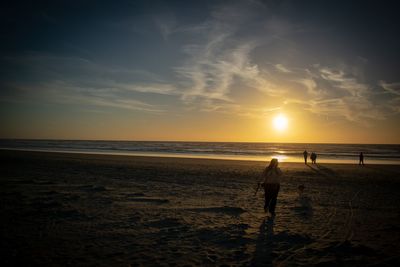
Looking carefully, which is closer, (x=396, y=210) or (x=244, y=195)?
(x=396, y=210)

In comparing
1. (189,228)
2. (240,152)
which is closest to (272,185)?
(189,228)

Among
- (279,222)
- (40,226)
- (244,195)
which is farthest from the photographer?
(244,195)

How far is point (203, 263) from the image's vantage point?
505 centimetres

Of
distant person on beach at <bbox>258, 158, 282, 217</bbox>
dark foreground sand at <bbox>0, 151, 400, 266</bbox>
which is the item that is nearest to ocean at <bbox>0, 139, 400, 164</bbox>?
dark foreground sand at <bbox>0, 151, 400, 266</bbox>

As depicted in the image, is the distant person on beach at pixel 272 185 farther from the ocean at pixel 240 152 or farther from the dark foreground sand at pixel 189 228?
the ocean at pixel 240 152

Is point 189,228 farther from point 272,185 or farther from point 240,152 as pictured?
point 240,152

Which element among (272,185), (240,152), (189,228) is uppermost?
(272,185)

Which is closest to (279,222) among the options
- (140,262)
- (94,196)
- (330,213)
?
(330,213)

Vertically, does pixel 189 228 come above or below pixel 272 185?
below

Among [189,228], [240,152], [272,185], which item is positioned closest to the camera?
[189,228]

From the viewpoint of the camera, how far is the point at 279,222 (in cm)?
783

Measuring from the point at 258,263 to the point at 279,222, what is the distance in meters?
3.05

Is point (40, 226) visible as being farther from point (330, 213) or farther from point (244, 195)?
point (330, 213)

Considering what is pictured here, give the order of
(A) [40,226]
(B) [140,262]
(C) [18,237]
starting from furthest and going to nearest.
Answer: (A) [40,226] → (C) [18,237] → (B) [140,262]
